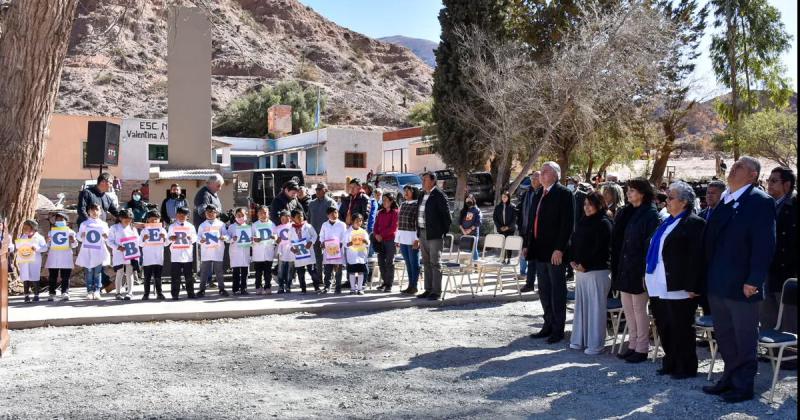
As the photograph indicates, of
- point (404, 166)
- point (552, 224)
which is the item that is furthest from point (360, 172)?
point (552, 224)

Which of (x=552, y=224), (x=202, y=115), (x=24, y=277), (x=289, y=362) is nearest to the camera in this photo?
(x=289, y=362)

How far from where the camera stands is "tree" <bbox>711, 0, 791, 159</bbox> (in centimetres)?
3212

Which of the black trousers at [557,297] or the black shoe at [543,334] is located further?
the black shoe at [543,334]

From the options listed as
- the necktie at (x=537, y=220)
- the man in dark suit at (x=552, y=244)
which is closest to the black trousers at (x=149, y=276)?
the man in dark suit at (x=552, y=244)

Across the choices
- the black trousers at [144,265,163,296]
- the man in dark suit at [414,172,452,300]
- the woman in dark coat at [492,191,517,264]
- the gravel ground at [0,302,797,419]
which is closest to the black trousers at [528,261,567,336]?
the gravel ground at [0,302,797,419]

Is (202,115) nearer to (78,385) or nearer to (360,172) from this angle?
(78,385)

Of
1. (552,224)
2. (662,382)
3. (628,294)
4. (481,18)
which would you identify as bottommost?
(662,382)

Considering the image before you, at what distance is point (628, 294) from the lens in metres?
7.14

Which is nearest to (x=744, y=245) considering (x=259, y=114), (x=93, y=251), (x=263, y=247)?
(x=263, y=247)

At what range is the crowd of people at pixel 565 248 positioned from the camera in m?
5.73

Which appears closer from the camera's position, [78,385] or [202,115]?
[78,385]

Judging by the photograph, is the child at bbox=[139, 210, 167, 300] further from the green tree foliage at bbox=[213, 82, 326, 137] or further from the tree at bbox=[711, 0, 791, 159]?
the green tree foliage at bbox=[213, 82, 326, 137]

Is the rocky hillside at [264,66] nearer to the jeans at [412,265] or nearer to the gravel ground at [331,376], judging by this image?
the jeans at [412,265]

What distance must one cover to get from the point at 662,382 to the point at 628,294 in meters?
1.08
